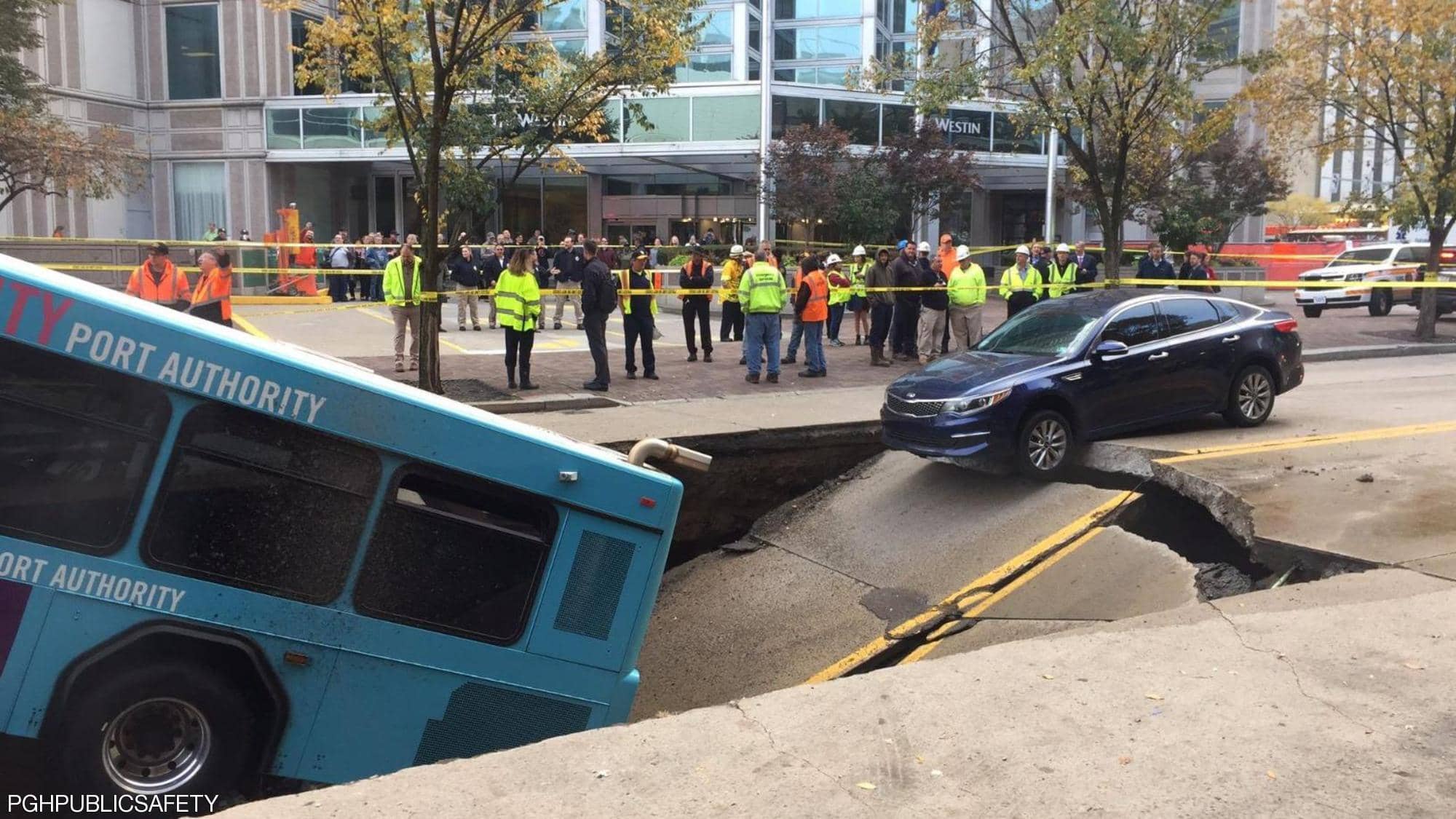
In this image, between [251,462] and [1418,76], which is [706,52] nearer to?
[1418,76]

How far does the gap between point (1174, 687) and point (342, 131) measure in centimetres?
3748

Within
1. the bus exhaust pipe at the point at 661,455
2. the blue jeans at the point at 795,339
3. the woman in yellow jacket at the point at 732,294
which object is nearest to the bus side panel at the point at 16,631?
the bus exhaust pipe at the point at 661,455

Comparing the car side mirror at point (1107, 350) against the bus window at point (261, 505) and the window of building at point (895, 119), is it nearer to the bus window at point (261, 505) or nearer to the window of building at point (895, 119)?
the bus window at point (261, 505)

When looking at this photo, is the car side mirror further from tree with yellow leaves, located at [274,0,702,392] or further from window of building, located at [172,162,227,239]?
window of building, located at [172,162,227,239]

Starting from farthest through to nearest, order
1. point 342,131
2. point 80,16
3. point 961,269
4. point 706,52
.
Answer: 1. point 706,52
2. point 342,131
3. point 80,16
4. point 961,269

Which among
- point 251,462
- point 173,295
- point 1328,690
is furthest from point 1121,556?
point 173,295

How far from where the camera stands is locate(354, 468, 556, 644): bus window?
A: 5516 mm

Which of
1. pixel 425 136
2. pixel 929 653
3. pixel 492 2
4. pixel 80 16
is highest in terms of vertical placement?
pixel 80 16

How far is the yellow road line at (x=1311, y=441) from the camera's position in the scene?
10.3 m

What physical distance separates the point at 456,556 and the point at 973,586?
15.9 feet

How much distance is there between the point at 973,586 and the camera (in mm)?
9148

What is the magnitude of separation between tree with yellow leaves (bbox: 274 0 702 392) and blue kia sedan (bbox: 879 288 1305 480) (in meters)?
5.61

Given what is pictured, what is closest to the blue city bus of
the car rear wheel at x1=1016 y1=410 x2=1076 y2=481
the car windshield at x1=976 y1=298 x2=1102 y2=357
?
the car rear wheel at x1=1016 y1=410 x2=1076 y2=481

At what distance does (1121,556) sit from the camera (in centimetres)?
880
